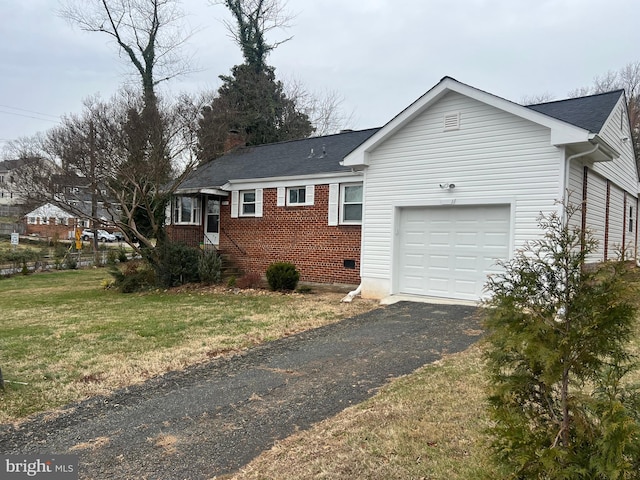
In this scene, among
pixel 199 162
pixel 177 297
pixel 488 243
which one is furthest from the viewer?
pixel 199 162

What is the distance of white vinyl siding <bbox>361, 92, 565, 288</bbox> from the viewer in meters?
8.75

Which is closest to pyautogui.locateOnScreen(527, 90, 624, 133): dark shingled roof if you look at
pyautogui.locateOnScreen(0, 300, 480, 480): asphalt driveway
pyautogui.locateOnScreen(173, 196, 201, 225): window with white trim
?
pyautogui.locateOnScreen(0, 300, 480, 480): asphalt driveway

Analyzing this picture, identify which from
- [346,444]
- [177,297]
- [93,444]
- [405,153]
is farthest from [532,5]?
[93,444]

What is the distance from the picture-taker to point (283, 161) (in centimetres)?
1597

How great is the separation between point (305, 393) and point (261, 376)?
825 millimetres

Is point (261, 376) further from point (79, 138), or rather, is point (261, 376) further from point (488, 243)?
point (79, 138)

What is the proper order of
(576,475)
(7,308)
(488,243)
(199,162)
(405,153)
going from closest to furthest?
(576,475), (488,243), (405,153), (7,308), (199,162)

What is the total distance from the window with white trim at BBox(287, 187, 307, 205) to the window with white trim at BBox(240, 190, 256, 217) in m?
1.62

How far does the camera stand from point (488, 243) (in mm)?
9578

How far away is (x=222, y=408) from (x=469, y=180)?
7445 millimetres

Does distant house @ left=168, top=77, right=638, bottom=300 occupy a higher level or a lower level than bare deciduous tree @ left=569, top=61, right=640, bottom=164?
lower

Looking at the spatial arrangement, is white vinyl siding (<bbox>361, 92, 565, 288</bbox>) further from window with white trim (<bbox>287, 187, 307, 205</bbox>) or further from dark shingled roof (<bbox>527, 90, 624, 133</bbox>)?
window with white trim (<bbox>287, 187, 307, 205</bbox>)

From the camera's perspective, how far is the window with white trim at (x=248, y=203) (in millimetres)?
15297

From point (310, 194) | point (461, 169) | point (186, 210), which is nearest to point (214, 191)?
point (186, 210)
